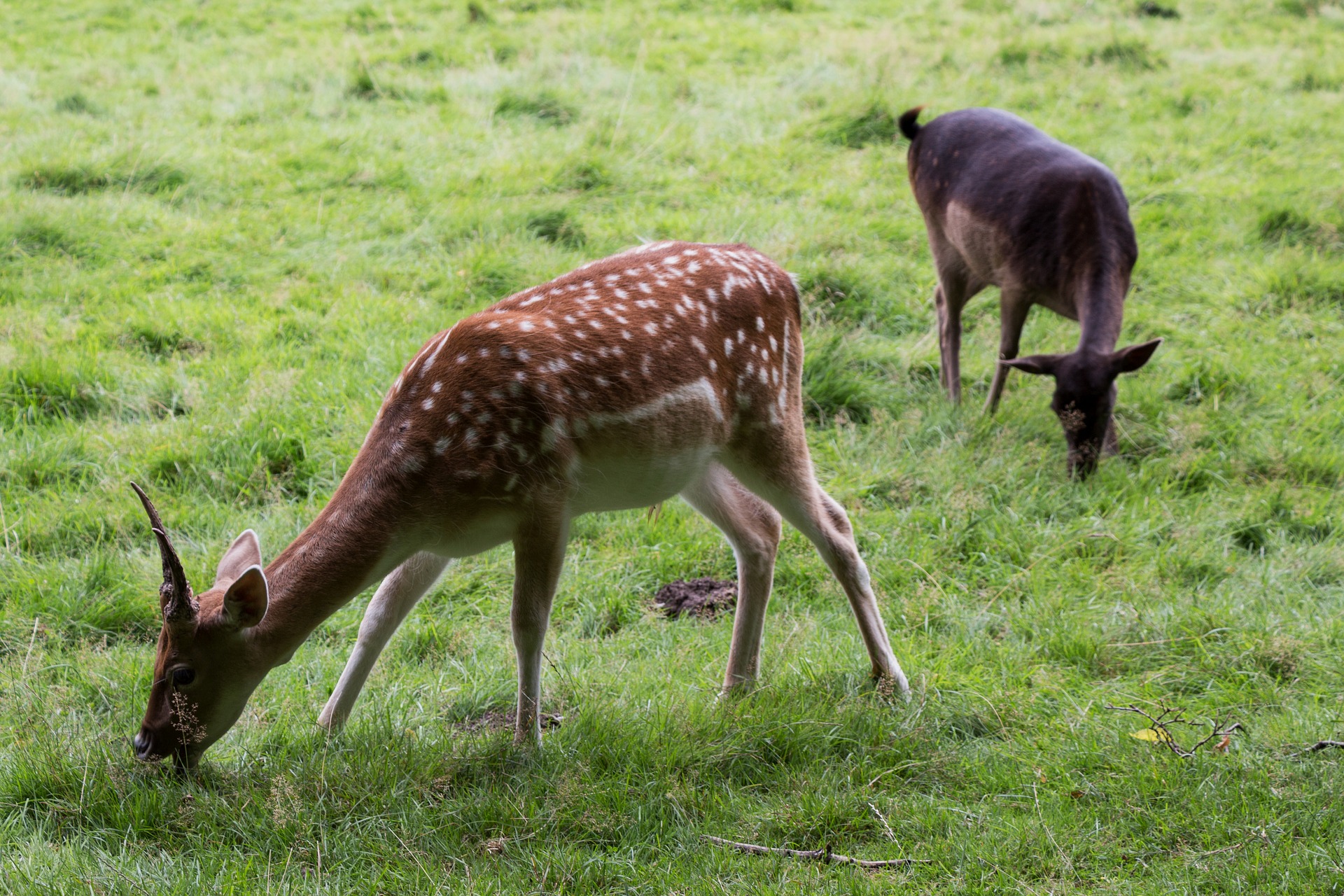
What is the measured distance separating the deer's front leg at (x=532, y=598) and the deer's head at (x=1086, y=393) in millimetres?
3059

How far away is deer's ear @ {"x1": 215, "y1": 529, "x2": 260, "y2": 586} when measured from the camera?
143 inches

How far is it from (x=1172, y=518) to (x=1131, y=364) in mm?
870

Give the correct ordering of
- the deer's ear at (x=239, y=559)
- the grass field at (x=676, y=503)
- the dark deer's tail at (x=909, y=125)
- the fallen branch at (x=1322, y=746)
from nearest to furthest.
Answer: the grass field at (x=676, y=503)
the fallen branch at (x=1322, y=746)
the deer's ear at (x=239, y=559)
the dark deer's tail at (x=909, y=125)

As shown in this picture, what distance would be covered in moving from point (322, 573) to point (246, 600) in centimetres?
22

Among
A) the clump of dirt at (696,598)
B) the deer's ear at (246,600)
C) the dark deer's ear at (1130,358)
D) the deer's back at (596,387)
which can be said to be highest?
the deer's back at (596,387)

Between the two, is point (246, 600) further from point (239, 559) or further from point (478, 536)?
point (478, 536)

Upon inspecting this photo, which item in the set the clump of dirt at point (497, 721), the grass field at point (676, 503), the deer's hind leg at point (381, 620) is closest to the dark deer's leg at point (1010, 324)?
the grass field at point (676, 503)

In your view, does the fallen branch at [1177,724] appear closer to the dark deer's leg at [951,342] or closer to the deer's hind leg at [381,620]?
the deer's hind leg at [381,620]

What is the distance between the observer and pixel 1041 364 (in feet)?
19.5

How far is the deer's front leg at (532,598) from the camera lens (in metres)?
3.55

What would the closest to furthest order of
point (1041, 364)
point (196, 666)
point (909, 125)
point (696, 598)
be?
point (196, 666)
point (696, 598)
point (1041, 364)
point (909, 125)

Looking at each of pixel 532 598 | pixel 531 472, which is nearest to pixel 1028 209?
pixel 531 472

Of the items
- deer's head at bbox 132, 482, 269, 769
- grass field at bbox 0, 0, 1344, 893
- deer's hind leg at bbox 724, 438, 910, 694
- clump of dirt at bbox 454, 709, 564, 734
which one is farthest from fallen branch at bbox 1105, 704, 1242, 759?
deer's head at bbox 132, 482, 269, 769

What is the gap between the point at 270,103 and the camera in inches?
399
